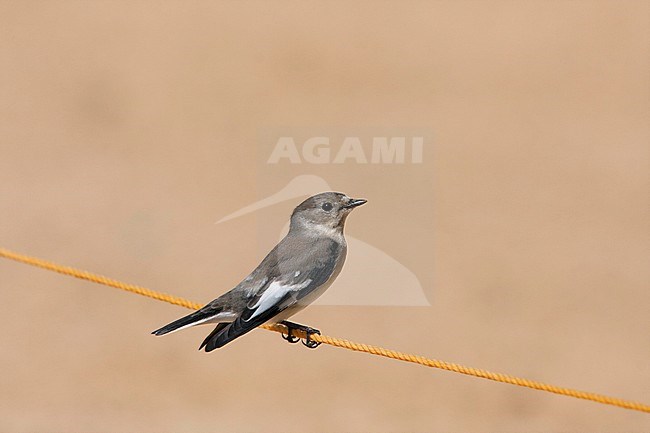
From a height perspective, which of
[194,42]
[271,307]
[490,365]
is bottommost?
[490,365]

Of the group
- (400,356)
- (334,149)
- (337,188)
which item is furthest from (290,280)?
(337,188)

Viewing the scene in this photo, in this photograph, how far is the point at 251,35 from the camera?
17516 mm

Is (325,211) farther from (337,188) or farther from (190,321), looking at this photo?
Result: (337,188)

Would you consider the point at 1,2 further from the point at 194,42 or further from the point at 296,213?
the point at 296,213

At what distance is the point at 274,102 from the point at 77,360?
5.84 metres

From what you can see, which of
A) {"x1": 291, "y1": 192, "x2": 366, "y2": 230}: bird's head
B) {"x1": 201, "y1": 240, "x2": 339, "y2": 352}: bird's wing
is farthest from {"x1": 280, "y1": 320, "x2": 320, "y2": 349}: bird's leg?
{"x1": 291, "y1": 192, "x2": 366, "y2": 230}: bird's head

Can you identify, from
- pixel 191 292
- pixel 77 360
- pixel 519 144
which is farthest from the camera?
pixel 519 144

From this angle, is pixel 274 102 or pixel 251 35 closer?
pixel 274 102

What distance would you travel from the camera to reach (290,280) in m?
6.07

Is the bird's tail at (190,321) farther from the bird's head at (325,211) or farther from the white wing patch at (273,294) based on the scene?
the bird's head at (325,211)

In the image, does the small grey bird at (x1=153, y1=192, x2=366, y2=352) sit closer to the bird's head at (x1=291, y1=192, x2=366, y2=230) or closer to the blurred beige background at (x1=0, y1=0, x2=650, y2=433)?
the bird's head at (x1=291, y1=192, x2=366, y2=230)

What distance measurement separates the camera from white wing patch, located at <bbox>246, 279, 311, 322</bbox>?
19.4 ft

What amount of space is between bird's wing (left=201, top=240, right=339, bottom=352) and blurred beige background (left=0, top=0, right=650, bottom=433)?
→ 1.35 m

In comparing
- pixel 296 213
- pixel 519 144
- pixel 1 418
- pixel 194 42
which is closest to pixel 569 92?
pixel 519 144
